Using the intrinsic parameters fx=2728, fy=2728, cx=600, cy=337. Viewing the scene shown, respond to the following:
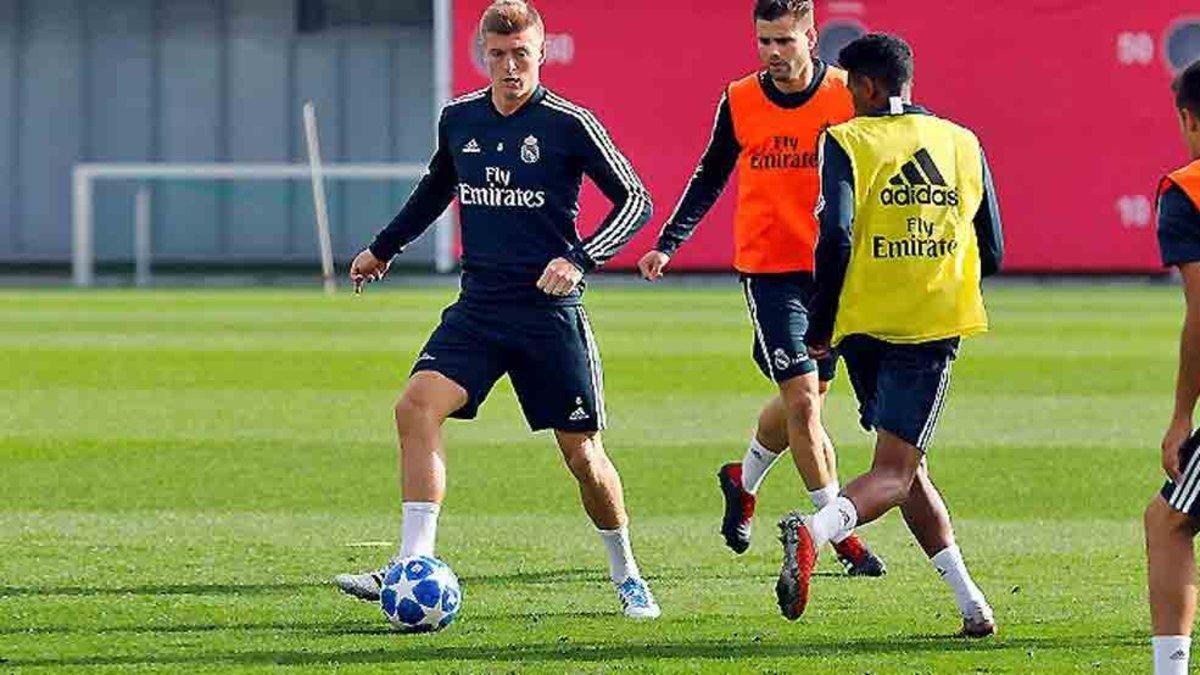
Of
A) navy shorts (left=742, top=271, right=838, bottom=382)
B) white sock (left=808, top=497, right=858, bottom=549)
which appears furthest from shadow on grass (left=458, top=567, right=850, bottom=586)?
white sock (left=808, top=497, right=858, bottom=549)

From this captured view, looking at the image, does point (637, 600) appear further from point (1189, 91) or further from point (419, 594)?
point (1189, 91)

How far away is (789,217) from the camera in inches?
403

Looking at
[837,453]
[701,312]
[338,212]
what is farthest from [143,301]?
[837,453]

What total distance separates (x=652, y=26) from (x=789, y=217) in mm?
23917

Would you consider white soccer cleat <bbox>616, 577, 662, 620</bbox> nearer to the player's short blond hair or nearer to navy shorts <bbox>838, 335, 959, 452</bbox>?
navy shorts <bbox>838, 335, 959, 452</bbox>

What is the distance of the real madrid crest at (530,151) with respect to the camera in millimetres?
8938

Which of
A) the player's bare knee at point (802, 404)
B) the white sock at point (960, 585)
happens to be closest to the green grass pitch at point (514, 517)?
the white sock at point (960, 585)

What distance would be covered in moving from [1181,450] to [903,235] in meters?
1.74

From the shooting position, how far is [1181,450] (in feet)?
22.2

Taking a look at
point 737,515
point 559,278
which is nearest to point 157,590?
point 559,278

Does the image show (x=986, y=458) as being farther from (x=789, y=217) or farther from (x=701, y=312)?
(x=701, y=312)

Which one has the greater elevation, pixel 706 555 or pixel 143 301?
pixel 706 555

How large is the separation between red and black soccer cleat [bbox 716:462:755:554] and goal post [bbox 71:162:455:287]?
2348 cm

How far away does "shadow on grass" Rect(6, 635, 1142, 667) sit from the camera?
790 centimetres
